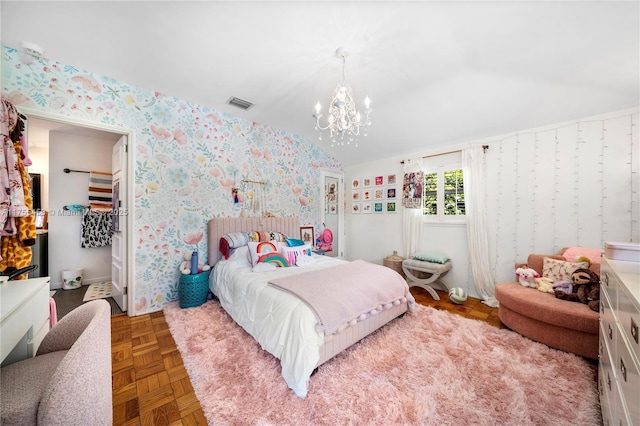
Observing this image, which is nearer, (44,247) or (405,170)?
(44,247)

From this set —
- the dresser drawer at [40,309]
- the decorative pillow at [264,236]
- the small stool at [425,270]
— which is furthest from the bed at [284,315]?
the dresser drawer at [40,309]

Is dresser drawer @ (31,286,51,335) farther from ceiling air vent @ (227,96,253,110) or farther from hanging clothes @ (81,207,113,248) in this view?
hanging clothes @ (81,207,113,248)

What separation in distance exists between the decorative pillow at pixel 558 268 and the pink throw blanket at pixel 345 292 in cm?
148

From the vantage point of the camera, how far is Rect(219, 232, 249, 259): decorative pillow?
3084mm

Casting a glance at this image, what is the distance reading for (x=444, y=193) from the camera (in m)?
3.65

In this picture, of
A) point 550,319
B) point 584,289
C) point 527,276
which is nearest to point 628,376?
point 550,319

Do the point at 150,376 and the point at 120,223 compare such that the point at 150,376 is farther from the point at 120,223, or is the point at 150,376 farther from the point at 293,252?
the point at 120,223

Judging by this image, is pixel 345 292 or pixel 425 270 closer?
pixel 345 292

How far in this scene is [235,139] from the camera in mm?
3486

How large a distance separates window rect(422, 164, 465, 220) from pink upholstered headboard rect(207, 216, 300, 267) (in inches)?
90.3

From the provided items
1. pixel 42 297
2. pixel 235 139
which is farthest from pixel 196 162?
pixel 42 297

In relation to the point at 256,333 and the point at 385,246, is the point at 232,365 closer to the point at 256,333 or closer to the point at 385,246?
the point at 256,333

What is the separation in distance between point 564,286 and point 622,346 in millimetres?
1616

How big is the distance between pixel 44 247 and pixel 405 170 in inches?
226
